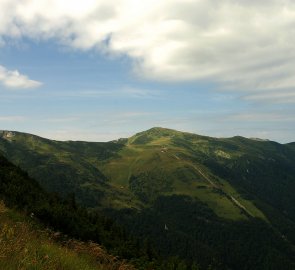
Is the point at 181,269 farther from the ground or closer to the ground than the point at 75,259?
closer to the ground

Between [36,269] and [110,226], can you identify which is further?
[110,226]

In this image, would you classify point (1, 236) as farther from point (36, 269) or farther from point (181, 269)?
point (181, 269)

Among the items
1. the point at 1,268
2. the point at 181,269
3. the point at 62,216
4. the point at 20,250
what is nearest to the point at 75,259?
the point at 20,250

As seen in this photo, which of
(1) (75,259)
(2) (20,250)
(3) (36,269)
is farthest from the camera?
(1) (75,259)

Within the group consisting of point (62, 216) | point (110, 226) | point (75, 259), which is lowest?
point (110, 226)

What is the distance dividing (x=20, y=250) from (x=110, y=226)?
56.1 meters

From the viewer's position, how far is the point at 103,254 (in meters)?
14.6

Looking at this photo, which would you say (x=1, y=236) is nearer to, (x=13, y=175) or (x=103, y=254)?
(x=103, y=254)

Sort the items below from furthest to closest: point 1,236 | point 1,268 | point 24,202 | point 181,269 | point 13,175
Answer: point 13,175 < point 24,202 < point 181,269 < point 1,236 < point 1,268

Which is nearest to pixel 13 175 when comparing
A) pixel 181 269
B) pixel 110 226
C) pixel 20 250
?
pixel 110 226

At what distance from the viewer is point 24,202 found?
3819 centimetres

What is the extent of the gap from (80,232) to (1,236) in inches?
1058

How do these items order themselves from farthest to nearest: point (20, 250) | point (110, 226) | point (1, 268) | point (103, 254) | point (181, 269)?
point (110, 226) < point (181, 269) < point (103, 254) < point (20, 250) < point (1, 268)

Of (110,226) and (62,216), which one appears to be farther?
(110,226)
